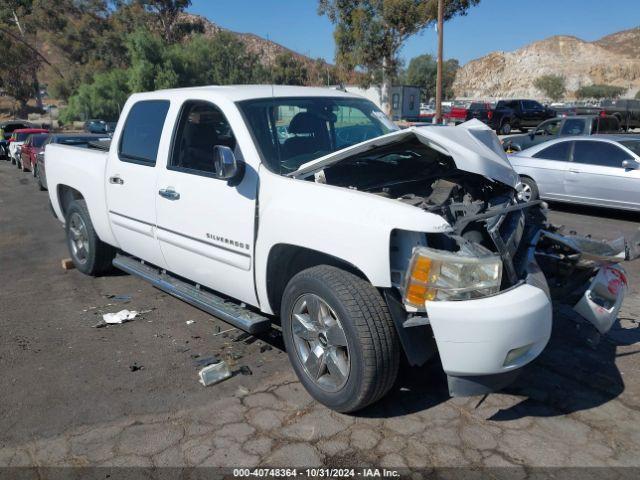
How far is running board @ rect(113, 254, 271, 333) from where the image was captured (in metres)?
3.89

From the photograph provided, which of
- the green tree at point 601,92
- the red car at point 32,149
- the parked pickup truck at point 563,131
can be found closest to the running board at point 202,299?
the parked pickup truck at point 563,131

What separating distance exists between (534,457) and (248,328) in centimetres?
194

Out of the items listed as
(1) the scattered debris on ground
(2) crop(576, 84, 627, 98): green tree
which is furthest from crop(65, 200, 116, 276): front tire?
(2) crop(576, 84, 627, 98): green tree

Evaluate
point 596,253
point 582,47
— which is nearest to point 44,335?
point 596,253

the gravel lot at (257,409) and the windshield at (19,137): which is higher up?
the windshield at (19,137)

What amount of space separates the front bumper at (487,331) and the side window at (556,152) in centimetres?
818

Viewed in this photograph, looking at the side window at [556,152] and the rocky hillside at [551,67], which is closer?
the side window at [556,152]

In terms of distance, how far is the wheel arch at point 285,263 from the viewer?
11.6 feet

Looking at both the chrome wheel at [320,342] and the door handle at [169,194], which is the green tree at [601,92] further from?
the chrome wheel at [320,342]

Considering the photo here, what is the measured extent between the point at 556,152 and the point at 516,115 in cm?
2141

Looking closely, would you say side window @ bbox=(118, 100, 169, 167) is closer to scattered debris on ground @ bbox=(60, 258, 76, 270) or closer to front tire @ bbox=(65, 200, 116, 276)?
front tire @ bbox=(65, 200, 116, 276)

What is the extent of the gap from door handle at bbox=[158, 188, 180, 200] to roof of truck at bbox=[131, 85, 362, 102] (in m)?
0.83

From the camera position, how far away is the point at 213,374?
3.86m

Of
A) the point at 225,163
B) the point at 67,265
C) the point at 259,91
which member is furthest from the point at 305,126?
the point at 67,265
